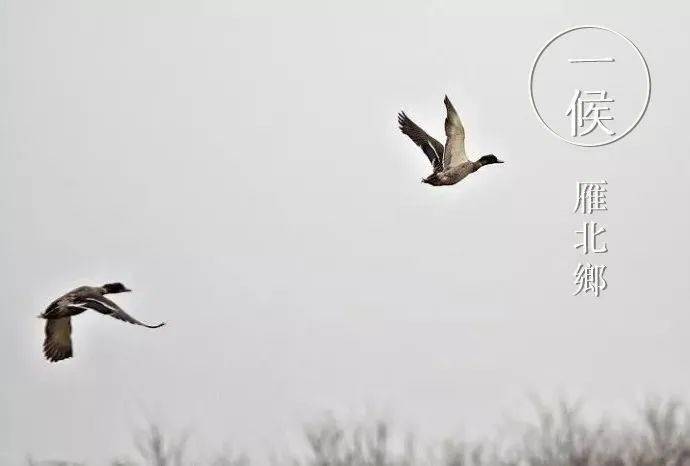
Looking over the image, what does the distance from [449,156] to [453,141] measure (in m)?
0.10

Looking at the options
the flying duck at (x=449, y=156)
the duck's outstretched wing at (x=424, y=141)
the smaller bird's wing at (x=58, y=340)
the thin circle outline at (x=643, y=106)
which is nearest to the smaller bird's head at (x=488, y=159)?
the flying duck at (x=449, y=156)

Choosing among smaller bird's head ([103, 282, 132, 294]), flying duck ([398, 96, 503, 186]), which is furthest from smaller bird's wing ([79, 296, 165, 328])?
flying duck ([398, 96, 503, 186])

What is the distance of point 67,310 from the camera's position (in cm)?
669

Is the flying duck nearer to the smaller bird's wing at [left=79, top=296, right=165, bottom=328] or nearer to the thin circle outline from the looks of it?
the thin circle outline

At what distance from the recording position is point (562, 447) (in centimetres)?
845

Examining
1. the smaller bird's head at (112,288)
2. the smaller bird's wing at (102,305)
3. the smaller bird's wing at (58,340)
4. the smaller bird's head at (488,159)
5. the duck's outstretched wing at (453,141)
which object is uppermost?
the duck's outstretched wing at (453,141)

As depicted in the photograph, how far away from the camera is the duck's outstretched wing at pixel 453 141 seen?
22.3ft

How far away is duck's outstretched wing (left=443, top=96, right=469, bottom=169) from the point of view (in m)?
6.81

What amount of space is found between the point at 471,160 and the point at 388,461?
221 cm

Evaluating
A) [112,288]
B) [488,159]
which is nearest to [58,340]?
[112,288]

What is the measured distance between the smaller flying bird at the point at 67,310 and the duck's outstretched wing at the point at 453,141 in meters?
1.94

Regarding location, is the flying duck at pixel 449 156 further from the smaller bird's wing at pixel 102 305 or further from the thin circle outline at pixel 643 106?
the smaller bird's wing at pixel 102 305

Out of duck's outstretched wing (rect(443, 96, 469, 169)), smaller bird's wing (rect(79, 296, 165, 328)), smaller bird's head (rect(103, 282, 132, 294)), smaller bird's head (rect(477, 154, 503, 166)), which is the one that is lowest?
smaller bird's wing (rect(79, 296, 165, 328))

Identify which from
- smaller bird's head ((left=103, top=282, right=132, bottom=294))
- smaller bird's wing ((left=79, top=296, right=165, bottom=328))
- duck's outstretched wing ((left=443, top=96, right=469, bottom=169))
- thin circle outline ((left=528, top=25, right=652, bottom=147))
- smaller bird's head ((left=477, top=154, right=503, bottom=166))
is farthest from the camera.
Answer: thin circle outline ((left=528, top=25, right=652, bottom=147))
